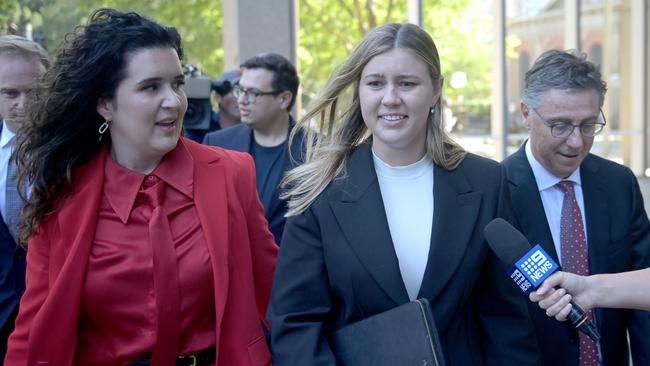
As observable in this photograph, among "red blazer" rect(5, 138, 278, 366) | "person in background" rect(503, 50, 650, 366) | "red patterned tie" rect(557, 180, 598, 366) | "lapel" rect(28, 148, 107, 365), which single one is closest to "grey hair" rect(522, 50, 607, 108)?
"person in background" rect(503, 50, 650, 366)

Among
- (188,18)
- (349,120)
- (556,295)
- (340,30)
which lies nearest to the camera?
(556,295)

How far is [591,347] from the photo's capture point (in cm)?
328

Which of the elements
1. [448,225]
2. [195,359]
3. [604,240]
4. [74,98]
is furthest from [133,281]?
[604,240]

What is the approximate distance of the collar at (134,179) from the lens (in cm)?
294

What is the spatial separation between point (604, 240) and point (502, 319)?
2.57 feet

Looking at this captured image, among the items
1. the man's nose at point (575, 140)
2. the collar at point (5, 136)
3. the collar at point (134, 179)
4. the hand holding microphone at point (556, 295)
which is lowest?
the hand holding microphone at point (556, 295)

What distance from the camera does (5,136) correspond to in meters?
3.87

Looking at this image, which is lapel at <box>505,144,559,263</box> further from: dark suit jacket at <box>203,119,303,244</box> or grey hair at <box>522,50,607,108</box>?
dark suit jacket at <box>203,119,303,244</box>

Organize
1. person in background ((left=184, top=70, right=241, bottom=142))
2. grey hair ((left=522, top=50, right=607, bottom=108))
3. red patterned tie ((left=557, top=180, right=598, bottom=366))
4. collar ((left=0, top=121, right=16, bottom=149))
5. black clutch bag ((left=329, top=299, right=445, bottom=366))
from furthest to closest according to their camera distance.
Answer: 1. person in background ((left=184, top=70, right=241, bottom=142))
2. collar ((left=0, top=121, right=16, bottom=149))
3. grey hair ((left=522, top=50, right=607, bottom=108))
4. red patterned tie ((left=557, top=180, right=598, bottom=366))
5. black clutch bag ((left=329, top=299, right=445, bottom=366))

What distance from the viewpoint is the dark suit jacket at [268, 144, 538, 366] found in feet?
8.70

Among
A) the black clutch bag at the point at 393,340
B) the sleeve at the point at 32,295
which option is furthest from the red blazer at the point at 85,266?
the black clutch bag at the point at 393,340

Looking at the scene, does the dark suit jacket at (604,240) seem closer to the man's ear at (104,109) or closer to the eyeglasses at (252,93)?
the man's ear at (104,109)

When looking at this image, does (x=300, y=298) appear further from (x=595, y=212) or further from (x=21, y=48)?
(x=21, y=48)

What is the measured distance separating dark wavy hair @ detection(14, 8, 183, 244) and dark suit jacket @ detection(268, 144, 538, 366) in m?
0.80
